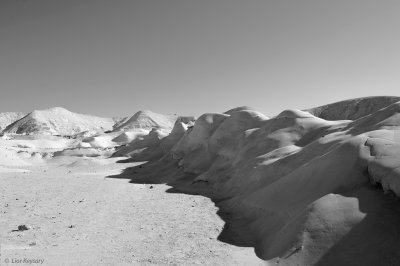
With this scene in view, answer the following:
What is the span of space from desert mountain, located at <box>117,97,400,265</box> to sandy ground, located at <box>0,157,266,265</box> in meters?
1.31

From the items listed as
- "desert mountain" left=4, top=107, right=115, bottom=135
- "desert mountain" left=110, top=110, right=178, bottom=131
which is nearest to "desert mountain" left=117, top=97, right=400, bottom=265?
"desert mountain" left=110, top=110, right=178, bottom=131

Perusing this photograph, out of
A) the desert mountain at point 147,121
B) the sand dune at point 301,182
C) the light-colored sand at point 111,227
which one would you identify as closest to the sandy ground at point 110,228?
the light-colored sand at point 111,227

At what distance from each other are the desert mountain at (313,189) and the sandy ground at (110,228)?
131cm

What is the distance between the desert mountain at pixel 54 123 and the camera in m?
121

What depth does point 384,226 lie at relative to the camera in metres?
9.03

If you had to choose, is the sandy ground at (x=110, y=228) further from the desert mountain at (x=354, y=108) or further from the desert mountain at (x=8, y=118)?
Answer: the desert mountain at (x=8, y=118)

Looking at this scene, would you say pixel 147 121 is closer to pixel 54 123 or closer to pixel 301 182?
pixel 54 123

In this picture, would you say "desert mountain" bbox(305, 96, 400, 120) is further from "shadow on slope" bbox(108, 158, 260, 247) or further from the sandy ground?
the sandy ground

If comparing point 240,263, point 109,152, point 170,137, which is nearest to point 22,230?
point 240,263

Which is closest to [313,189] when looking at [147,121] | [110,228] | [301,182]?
[301,182]

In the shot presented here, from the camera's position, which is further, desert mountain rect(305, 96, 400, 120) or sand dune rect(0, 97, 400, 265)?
desert mountain rect(305, 96, 400, 120)

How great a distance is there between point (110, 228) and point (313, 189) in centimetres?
826

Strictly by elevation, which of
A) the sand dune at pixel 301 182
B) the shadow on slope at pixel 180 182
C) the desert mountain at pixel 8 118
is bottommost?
the desert mountain at pixel 8 118

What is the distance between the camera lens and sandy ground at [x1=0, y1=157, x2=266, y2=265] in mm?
10117
